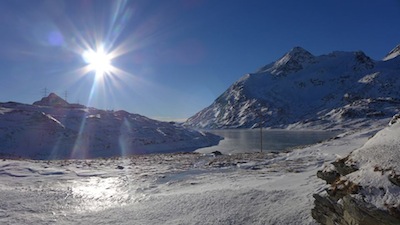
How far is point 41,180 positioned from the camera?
1917 centimetres

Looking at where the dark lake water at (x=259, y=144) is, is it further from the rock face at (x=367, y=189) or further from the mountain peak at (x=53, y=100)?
the mountain peak at (x=53, y=100)

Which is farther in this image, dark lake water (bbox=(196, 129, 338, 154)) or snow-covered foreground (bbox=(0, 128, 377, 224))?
dark lake water (bbox=(196, 129, 338, 154))

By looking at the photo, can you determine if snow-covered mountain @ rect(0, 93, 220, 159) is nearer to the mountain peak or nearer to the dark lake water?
the dark lake water

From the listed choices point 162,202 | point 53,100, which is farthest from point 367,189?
point 53,100

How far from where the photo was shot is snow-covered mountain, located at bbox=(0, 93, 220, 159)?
59.9m

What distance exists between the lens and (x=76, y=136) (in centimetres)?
6862

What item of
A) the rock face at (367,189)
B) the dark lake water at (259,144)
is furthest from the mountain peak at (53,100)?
the rock face at (367,189)

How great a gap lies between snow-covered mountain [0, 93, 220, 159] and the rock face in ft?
189

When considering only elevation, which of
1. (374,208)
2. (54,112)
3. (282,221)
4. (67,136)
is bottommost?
(282,221)

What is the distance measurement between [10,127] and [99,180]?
181ft

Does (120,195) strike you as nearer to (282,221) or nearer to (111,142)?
(282,221)

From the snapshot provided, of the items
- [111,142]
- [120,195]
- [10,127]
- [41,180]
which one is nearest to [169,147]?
[111,142]

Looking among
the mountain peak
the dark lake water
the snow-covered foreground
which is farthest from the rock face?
the mountain peak

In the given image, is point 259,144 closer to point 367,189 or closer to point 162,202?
point 162,202
